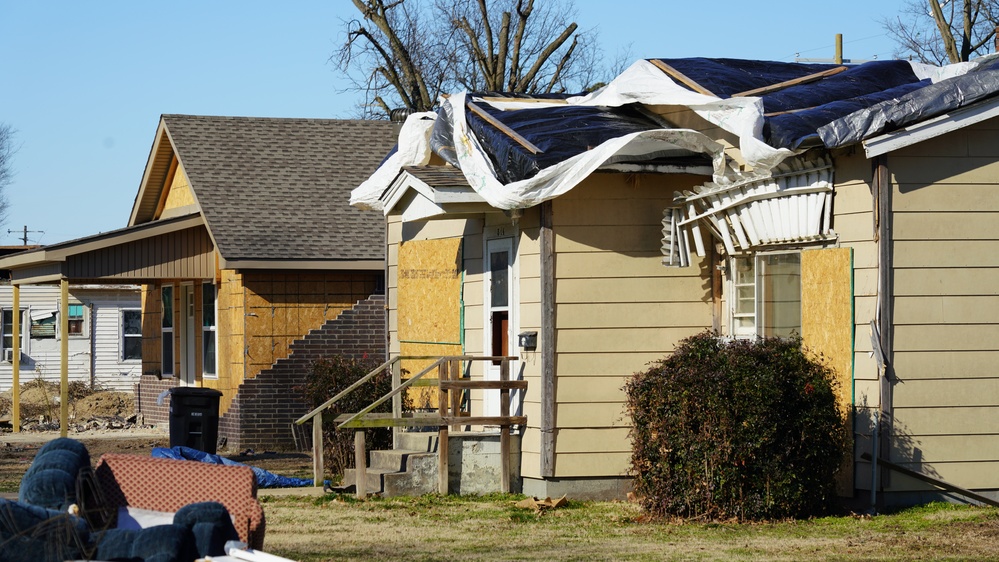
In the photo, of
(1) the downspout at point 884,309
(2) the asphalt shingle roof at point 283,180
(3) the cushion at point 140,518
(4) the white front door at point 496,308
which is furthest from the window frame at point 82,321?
(3) the cushion at point 140,518

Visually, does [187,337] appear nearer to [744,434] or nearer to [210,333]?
[210,333]

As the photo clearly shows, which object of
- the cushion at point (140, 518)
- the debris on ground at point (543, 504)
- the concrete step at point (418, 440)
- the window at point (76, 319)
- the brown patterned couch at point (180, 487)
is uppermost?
the window at point (76, 319)

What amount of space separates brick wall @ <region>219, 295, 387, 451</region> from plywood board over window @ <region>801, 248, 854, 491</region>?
30.0 ft

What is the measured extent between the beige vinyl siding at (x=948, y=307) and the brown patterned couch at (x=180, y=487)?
5.66 metres

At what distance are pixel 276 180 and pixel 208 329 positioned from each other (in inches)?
108

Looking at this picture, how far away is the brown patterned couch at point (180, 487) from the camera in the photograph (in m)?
7.64

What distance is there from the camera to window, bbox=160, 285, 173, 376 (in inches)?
931

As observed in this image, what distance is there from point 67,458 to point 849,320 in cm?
637

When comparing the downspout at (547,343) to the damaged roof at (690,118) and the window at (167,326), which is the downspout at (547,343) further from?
the window at (167,326)

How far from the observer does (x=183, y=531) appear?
22.8ft

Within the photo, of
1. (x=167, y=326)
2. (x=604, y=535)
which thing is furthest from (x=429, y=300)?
(x=167, y=326)

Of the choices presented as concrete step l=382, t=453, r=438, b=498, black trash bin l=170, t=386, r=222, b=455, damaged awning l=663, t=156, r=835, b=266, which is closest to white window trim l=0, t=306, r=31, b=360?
black trash bin l=170, t=386, r=222, b=455

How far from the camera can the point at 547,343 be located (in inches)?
492

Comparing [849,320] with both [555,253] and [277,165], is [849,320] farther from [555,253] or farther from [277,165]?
[277,165]
